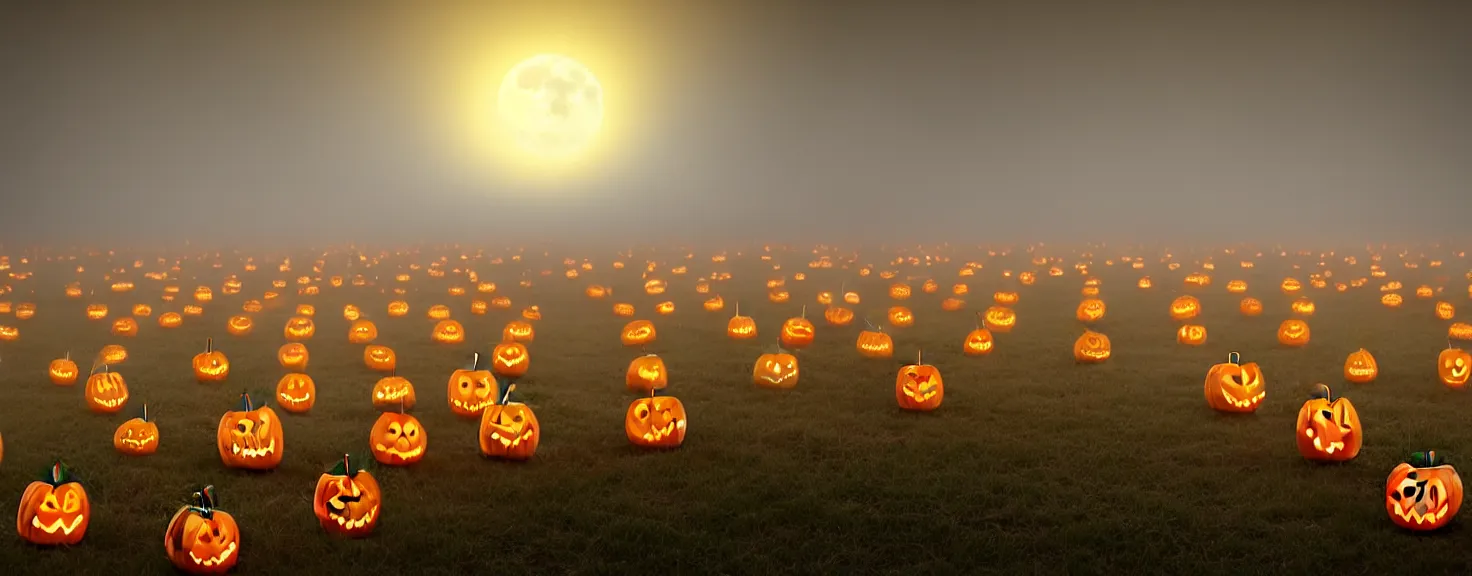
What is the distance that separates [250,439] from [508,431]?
115 inches

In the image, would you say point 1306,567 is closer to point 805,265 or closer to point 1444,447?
point 1444,447

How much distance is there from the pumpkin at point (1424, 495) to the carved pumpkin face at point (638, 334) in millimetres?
13949

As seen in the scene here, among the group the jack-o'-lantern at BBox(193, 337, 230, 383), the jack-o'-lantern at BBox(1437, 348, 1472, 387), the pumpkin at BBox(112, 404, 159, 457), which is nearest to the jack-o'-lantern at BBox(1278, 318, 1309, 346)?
the jack-o'-lantern at BBox(1437, 348, 1472, 387)

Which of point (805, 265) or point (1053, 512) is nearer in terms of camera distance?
point (1053, 512)

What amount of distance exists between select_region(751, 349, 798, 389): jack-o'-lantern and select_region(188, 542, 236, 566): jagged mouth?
28.6 feet

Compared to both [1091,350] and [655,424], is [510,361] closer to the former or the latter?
[655,424]

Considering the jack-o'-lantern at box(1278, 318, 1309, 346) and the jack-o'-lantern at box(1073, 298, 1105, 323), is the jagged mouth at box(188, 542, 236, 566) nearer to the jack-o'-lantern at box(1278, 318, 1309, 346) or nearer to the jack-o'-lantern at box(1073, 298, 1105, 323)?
the jack-o'-lantern at box(1278, 318, 1309, 346)

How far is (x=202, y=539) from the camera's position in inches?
303

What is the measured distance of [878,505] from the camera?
9.50m

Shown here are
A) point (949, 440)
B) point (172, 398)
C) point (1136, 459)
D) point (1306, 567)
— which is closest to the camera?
point (1306, 567)

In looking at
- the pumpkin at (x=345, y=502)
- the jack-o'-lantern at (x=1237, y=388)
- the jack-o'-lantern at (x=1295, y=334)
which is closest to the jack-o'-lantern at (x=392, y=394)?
the pumpkin at (x=345, y=502)

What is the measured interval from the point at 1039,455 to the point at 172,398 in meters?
13.1

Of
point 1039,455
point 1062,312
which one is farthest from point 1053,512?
point 1062,312

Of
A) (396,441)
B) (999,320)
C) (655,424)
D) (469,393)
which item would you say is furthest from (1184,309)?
(396,441)
